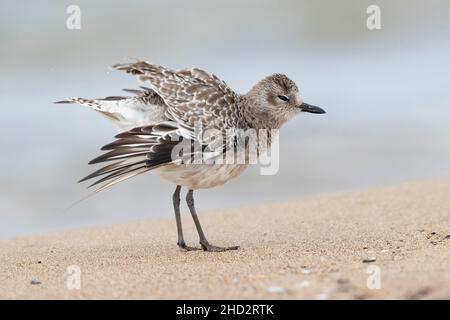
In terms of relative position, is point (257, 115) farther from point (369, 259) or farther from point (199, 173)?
point (369, 259)

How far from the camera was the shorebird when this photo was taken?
6832 mm

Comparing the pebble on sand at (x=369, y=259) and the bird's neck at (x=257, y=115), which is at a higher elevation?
the bird's neck at (x=257, y=115)

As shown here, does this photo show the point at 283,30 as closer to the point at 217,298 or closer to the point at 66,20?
the point at 66,20

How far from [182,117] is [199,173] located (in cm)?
53

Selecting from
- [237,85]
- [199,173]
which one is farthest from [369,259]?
[237,85]

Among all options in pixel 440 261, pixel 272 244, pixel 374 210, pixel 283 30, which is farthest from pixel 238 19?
pixel 440 261

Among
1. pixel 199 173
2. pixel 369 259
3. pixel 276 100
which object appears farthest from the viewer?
pixel 276 100

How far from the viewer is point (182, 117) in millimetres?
7348

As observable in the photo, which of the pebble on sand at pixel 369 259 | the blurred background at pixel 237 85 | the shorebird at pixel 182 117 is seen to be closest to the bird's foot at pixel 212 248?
the shorebird at pixel 182 117

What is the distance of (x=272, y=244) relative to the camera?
770 cm

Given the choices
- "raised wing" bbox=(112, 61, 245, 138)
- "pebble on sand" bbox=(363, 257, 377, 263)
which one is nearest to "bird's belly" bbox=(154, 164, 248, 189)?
"raised wing" bbox=(112, 61, 245, 138)

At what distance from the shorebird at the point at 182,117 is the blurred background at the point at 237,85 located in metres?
2.83

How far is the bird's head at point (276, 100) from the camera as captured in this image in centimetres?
796

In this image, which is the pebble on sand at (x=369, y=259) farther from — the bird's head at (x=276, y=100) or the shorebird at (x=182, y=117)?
the bird's head at (x=276, y=100)
